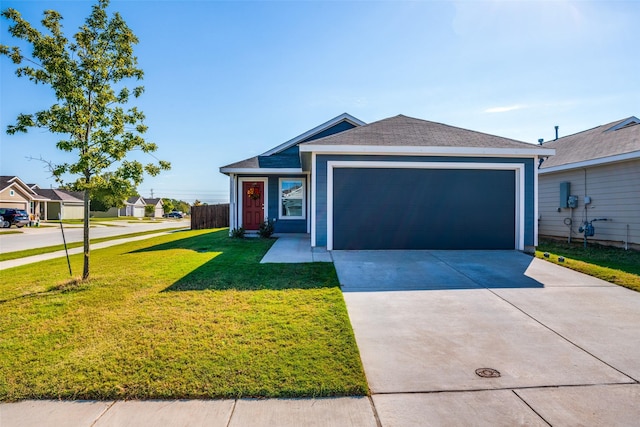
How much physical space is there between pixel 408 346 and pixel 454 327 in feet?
2.79

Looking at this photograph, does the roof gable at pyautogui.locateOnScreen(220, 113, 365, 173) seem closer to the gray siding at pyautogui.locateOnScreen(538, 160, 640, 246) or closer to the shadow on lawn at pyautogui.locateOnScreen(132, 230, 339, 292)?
the shadow on lawn at pyautogui.locateOnScreen(132, 230, 339, 292)

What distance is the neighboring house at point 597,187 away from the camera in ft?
30.4

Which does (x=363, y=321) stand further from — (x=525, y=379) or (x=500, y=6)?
(x=500, y=6)

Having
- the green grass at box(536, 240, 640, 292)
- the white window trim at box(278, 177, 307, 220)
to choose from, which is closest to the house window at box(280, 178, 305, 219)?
the white window trim at box(278, 177, 307, 220)

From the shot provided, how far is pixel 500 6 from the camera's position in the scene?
7.76 m

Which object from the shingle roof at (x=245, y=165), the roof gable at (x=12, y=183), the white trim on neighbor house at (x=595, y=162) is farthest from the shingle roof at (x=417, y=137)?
the roof gable at (x=12, y=183)

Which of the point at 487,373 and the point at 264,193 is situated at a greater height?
the point at 264,193

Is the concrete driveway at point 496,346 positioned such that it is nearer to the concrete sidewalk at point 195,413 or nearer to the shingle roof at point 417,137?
the concrete sidewalk at point 195,413

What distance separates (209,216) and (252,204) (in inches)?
287

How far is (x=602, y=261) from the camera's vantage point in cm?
765

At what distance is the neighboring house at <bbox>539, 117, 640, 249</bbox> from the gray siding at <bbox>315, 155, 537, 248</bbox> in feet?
10.6

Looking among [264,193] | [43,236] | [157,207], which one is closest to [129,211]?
[157,207]

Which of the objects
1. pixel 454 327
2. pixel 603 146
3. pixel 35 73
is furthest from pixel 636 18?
pixel 35 73

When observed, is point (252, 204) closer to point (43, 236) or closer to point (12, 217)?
point (43, 236)
